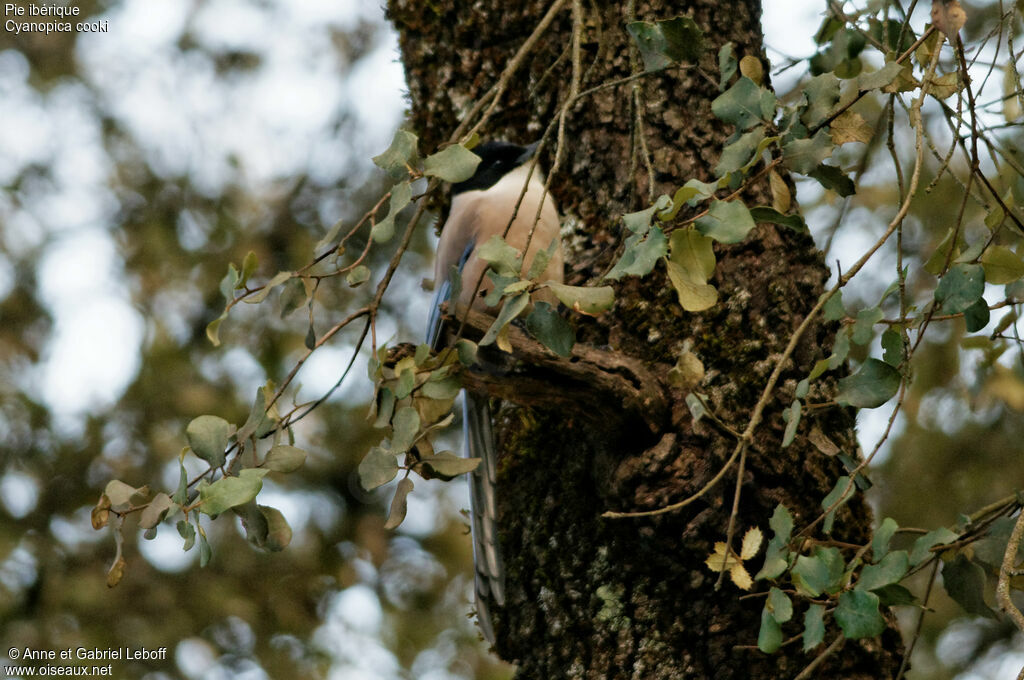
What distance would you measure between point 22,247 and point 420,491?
8.26ft

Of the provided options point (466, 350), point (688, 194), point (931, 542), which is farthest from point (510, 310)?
point (931, 542)

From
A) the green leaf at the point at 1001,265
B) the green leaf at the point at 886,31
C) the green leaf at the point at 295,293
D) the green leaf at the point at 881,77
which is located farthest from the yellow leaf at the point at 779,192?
the green leaf at the point at 295,293

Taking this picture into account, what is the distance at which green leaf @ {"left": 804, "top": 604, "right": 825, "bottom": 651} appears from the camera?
1307 millimetres

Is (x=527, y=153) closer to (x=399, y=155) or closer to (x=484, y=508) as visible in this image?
(x=484, y=508)

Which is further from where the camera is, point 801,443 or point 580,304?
point 801,443

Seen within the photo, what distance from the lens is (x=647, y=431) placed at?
1.74 meters

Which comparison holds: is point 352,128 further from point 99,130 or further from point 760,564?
point 760,564

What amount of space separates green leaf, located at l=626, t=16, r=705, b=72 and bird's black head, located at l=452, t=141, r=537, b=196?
80cm

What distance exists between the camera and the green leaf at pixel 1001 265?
4.45ft

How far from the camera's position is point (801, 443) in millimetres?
1810

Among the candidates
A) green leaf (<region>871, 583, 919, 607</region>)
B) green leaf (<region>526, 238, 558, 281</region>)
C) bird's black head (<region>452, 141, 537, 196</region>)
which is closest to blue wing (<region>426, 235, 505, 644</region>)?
bird's black head (<region>452, 141, 537, 196</region>)

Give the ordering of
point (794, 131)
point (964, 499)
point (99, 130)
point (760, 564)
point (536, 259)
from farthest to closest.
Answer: point (99, 130), point (964, 499), point (760, 564), point (794, 131), point (536, 259)

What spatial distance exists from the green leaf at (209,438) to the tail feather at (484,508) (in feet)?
2.40

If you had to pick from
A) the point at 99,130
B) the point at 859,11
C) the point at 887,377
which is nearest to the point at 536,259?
the point at 887,377
